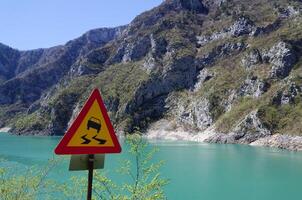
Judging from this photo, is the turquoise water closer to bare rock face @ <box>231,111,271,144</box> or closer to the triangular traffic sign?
the triangular traffic sign

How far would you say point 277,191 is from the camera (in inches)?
2822

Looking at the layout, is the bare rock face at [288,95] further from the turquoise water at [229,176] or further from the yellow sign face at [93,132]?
the yellow sign face at [93,132]

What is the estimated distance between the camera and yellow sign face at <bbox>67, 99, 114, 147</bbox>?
9644 mm

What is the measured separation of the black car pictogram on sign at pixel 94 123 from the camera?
9.79 metres

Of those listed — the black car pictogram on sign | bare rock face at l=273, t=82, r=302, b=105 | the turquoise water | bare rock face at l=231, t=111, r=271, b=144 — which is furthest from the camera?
bare rock face at l=273, t=82, r=302, b=105

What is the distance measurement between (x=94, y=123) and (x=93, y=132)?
204 millimetres

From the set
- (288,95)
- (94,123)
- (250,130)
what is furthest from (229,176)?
(288,95)

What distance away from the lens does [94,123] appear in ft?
32.4

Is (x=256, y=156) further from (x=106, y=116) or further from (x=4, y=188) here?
(x=106, y=116)

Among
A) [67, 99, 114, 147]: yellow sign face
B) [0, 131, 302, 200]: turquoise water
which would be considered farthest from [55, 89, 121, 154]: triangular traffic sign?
[0, 131, 302, 200]: turquoise water

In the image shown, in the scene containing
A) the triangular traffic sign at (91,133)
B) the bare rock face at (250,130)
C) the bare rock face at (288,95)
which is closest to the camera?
the triangular traffic sign at (91,133)

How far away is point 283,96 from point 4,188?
602 ft

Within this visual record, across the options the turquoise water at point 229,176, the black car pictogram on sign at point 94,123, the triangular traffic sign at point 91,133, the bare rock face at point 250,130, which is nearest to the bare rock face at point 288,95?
the bare rock face at point 250,130

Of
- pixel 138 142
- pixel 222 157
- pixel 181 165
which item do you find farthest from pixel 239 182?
pixel 138 142
